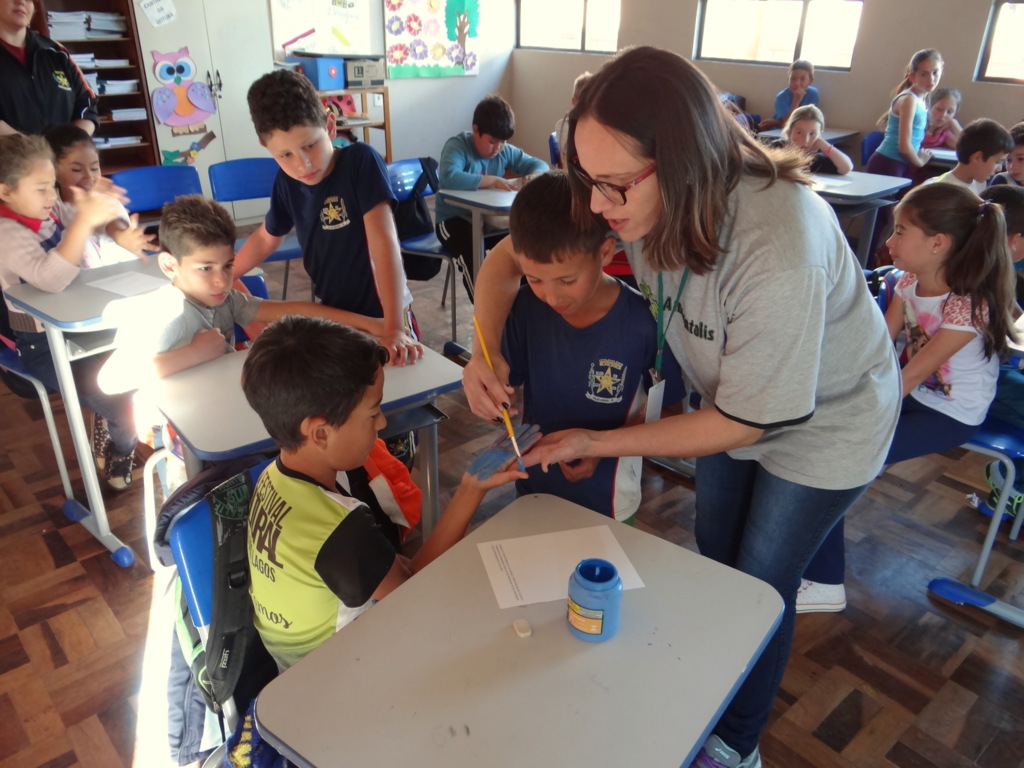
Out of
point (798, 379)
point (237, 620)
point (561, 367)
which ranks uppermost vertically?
point (798, 379)

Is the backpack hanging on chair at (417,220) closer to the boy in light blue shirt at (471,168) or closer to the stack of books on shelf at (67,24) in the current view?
the boy in light blue shirt at (471,168)

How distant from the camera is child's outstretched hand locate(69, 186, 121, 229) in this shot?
2.32 metres

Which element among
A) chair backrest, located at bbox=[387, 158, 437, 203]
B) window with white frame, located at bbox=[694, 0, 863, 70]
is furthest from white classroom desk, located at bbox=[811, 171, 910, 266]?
window with white frame, located at bbox=[694, 0, 863, 70]

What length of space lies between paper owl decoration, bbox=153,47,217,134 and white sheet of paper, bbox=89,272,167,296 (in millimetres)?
3501

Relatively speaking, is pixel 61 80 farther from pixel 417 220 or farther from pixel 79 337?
pixel 79 337

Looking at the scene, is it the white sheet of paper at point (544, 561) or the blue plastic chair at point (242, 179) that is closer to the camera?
the white sheet of paper at point (544, 561)

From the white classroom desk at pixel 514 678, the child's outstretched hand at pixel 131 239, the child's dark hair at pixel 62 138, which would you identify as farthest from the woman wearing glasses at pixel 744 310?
the child's dark hair at pixel 62 138

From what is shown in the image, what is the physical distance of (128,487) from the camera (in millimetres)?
2635

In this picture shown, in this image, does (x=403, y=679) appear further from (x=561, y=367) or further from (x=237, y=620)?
(x=561, y=367)

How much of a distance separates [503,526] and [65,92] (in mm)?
3535

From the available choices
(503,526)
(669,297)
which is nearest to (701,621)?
(503,526)

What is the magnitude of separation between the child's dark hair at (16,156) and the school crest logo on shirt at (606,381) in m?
1.90

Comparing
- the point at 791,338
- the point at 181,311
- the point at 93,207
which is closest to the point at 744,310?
the point at 791,338

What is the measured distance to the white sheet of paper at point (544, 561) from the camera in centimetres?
107
